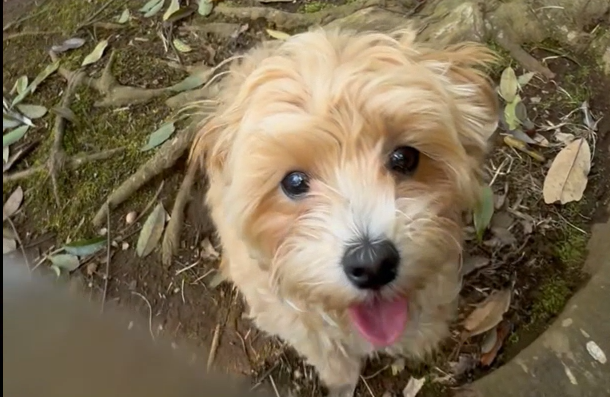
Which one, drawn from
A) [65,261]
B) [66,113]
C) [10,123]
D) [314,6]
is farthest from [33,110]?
[314,6]

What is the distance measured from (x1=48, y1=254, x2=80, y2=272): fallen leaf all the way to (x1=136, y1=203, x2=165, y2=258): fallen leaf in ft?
0.97

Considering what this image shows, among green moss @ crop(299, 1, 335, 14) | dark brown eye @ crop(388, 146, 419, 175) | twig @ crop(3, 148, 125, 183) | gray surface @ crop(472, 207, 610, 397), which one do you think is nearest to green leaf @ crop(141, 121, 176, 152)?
twig @ crop(3, 148, 125, 183)

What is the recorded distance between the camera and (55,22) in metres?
4.20

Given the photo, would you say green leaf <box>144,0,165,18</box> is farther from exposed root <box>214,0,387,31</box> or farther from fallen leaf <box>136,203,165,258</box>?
fallen leaf <box>136,203,165,258</box>

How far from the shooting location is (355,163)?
2.05 meters

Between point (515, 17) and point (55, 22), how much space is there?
8.52 ft

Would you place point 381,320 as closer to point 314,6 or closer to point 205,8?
point 314,6

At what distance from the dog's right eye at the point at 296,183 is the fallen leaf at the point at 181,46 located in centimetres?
204

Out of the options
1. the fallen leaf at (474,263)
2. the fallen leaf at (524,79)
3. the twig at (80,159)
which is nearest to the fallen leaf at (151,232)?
the twig at (80,159)

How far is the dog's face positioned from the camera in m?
1.98

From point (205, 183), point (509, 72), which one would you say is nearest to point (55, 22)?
point (205, 183)

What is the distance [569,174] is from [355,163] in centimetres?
161

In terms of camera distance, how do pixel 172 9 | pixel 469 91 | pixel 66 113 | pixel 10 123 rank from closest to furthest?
pixel 469 91 → pixel 66 113 → pixel 10 123 → pixel 172 9

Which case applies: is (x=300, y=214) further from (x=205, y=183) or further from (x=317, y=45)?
(x=205, y=183)
